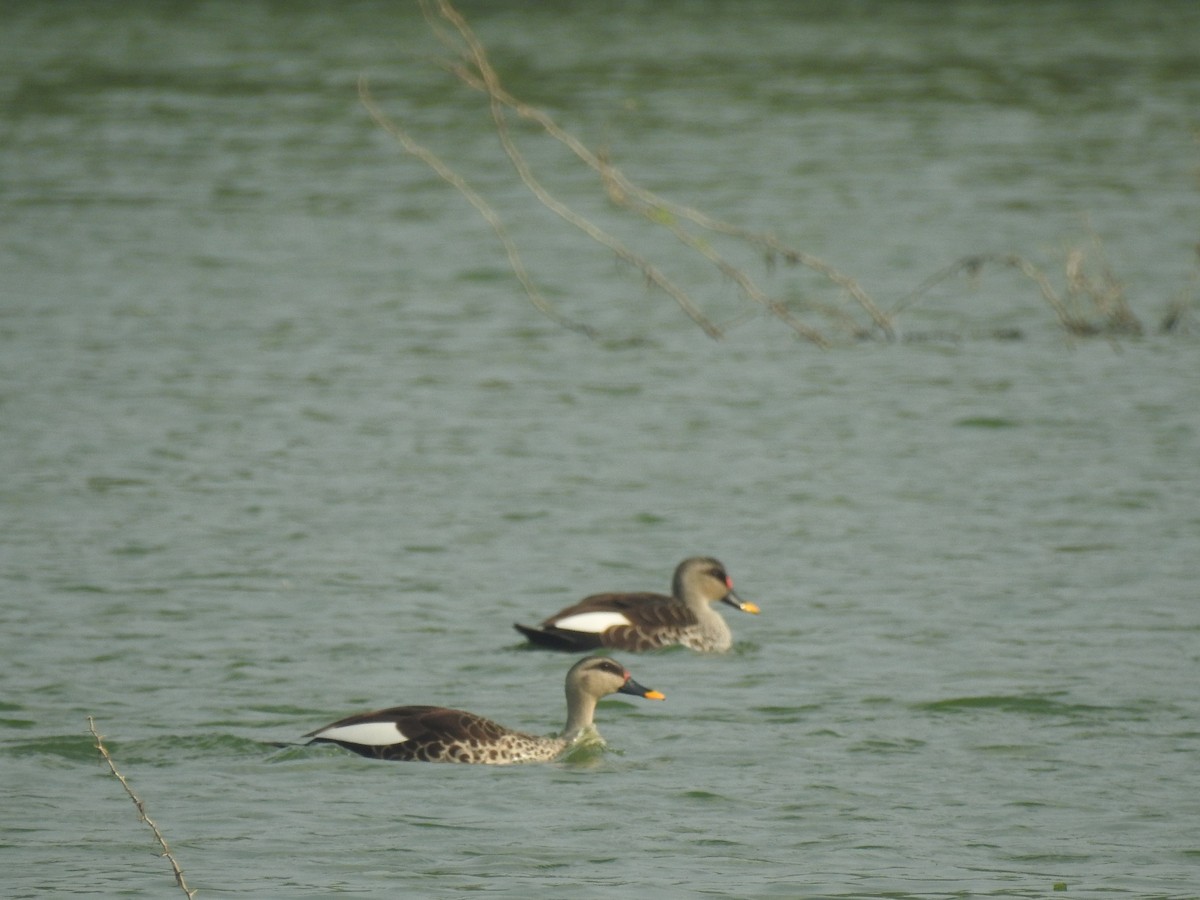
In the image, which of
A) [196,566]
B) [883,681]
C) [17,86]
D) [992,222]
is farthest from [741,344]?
[17,86]

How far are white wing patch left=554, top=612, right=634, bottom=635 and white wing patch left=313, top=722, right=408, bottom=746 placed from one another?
6.68 feet

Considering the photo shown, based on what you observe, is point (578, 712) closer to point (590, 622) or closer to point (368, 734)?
point (368, 734)

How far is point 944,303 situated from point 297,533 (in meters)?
10.2

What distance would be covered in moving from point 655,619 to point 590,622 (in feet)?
1.54

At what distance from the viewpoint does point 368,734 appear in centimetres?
1005

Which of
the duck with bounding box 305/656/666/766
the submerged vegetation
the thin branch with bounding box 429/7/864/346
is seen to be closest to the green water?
the duck with bounding box 305/656/666/766

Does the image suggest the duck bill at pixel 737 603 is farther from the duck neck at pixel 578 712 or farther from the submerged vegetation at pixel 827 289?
the submerged vegetation at pixel 827 289

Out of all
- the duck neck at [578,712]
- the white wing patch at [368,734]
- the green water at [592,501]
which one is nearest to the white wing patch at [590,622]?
the green water at [592,501]

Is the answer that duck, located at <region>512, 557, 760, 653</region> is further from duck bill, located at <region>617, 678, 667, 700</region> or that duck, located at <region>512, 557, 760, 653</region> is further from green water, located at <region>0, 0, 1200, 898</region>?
duck bill, located at <region>617, 678, 667, 700</region>

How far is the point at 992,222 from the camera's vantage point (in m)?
26.1

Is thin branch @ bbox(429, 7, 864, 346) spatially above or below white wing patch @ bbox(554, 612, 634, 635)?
above

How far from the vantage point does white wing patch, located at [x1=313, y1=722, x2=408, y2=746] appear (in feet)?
33.0

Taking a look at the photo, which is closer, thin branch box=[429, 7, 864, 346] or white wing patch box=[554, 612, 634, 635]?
white wing patch box=[554, 612, 634, 635]

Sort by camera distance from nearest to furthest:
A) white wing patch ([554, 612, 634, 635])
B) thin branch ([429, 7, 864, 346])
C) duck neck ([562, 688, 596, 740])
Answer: duck neck ([562, 688, 596, 740]), white wing patch ([554, 612, 634, 635]), thin branch ([429, 7, 864, 346])
